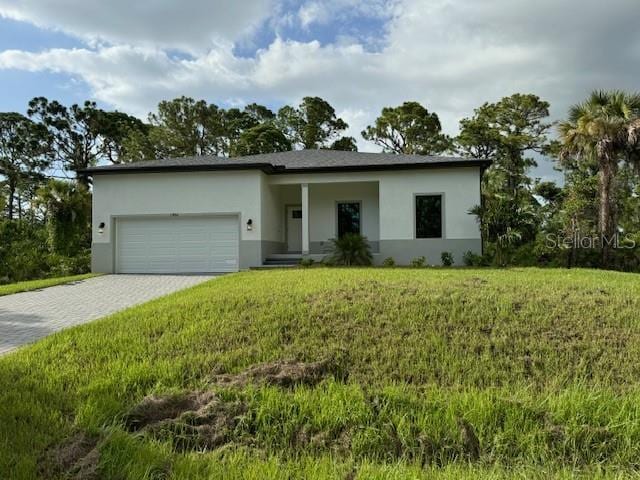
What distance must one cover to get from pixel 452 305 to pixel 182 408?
4111 millimetres

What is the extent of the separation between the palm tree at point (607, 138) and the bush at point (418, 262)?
6727 millimetres

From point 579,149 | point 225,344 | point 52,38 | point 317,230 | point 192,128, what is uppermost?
point 192,128

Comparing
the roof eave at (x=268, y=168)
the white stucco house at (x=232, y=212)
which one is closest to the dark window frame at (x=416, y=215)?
the white stucco house at (x=232, y=212)

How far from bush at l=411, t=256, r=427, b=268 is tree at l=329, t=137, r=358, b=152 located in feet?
65.4

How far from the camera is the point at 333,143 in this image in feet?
115

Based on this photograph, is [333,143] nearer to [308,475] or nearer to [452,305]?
[452,305]

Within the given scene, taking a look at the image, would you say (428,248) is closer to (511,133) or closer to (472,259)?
(472,259)

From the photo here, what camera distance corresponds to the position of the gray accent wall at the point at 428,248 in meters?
16.1

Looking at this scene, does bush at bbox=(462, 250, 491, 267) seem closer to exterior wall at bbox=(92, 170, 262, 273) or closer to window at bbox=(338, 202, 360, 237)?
window at bbox=(338, 202, 360, 237)

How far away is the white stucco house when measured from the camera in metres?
16.1

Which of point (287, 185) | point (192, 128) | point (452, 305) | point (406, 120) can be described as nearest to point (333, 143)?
point (406, 120)

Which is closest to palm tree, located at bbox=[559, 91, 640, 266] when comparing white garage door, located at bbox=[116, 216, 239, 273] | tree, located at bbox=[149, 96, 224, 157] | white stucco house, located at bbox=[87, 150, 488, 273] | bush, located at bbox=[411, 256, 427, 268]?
white stucco house, located at bbox=[87, 150, 488, 273]

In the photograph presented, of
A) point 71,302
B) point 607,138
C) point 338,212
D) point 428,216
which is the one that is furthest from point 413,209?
point 71,302

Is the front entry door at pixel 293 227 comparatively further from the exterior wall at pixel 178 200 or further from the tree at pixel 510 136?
the tree at pixel 510 136
